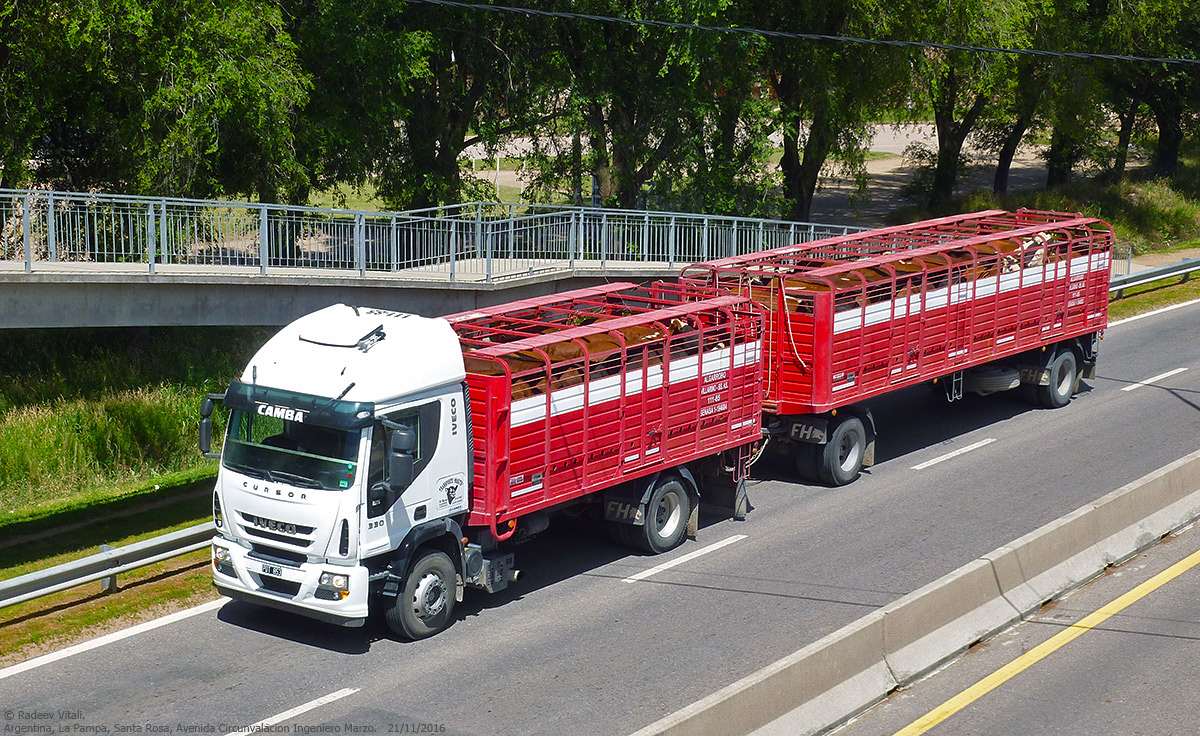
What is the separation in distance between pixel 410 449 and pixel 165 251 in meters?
9.13

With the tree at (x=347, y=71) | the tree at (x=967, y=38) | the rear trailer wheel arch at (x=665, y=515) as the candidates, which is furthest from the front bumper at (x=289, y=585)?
the tree at (x=967, y=38)

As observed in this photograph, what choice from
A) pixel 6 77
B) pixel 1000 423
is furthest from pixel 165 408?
pixel 1000 423

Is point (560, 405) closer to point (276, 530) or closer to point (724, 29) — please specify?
point (276, 530)

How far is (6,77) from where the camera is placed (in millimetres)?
22719

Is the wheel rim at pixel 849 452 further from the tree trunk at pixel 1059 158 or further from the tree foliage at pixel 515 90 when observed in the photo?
the tree trunk at pixel 1059 158

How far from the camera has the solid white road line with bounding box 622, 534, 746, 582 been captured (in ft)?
45.9

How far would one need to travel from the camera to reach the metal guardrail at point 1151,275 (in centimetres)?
2888

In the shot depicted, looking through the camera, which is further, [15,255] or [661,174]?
→ [661,174]

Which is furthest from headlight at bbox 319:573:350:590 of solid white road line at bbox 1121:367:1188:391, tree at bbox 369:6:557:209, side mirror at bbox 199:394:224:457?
tree at bbox 369:6:557:209

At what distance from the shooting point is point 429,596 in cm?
1227

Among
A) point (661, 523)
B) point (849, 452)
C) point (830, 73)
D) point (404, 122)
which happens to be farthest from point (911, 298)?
point (404, 122)

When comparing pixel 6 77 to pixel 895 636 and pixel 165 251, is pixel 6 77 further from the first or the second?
pixel 895 636

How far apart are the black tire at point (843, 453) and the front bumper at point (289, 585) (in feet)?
23.6

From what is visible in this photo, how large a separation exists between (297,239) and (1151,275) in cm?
1961
